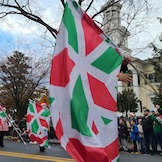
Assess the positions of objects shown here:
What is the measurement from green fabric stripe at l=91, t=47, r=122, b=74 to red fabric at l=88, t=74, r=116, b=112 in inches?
7.0

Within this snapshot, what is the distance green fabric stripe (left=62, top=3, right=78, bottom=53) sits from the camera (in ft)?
8.20

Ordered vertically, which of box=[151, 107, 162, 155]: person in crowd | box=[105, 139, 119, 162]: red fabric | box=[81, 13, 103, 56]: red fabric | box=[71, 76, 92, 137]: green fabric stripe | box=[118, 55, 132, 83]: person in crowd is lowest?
box=[151, 107, 162, 155]: person in crowd

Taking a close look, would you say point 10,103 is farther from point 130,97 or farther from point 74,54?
point 74,54

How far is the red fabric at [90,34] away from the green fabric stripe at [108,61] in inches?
6.0

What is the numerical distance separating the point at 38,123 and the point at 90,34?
274 inches

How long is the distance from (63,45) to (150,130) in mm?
7933

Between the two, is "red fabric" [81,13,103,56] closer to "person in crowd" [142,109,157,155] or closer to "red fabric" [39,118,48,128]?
"red fabric" [39,118,48,128]

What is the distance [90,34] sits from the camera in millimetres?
2680

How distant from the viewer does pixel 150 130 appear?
933cm

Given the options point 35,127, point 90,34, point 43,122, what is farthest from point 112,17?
point 90,34

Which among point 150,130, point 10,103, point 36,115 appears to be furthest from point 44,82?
point 150,130

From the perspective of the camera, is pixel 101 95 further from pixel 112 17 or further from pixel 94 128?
pixel 112 17

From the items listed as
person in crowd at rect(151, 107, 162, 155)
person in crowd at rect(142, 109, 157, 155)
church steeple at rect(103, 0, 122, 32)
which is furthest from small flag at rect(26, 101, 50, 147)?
church steeple at rect(103, 0, 122, 32)

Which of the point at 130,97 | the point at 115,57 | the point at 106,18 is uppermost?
the point at 106,18
